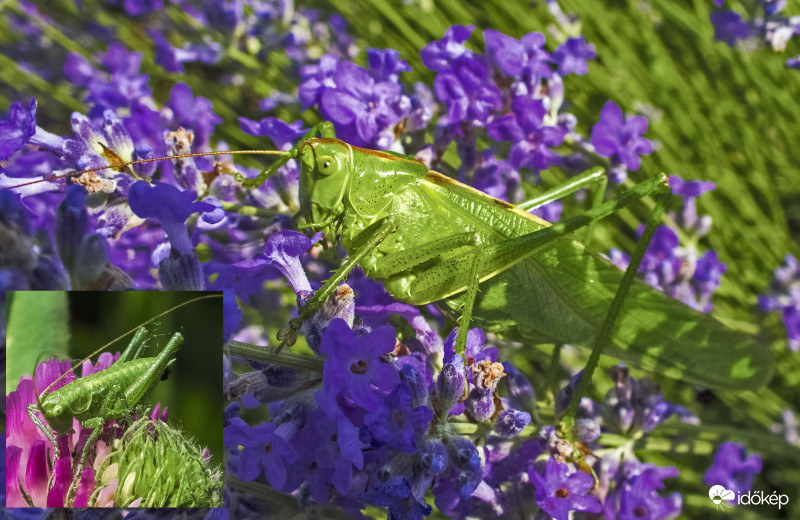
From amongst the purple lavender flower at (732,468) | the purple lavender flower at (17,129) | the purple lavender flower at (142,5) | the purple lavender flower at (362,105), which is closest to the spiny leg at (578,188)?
the purple lavender flower at (362,105)

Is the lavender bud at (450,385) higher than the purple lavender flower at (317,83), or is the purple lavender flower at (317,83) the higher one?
the purple lavender flower at (317,83)

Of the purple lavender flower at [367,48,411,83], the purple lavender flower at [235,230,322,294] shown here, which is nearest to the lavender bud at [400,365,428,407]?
Result: the purple lavender flower at [235,230,322,294]

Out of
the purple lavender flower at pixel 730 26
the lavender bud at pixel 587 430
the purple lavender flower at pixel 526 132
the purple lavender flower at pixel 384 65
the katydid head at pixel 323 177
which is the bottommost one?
the lavender bud at pixel 587 430

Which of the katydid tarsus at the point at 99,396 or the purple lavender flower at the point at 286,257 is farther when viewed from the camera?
the purple lavender flower at the point at 286,257

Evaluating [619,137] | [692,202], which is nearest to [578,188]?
[619,137]

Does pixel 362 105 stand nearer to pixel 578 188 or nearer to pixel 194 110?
Answer: pixel 194 110

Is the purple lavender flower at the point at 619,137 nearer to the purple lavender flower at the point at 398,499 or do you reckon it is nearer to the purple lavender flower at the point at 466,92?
the purple lavender flower at the point at 466,92

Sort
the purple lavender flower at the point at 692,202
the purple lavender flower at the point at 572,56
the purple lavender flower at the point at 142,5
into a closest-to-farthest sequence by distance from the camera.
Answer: the purple lavender flower at the point at 572,56 < the purple lavender flower at the point at 692,202 < the purple lavender flower at the point at 142,5
